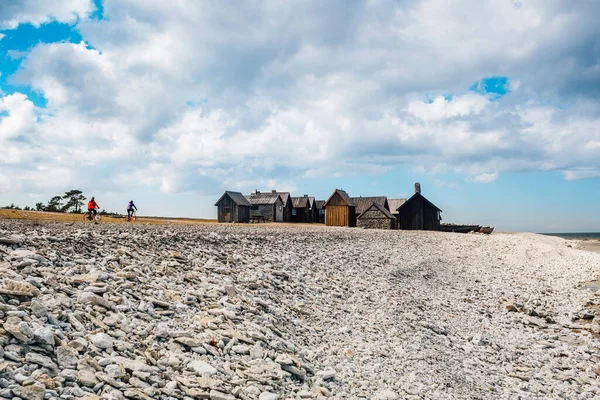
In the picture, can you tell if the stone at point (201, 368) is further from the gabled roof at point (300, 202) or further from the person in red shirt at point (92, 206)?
the gabled roof at point (300, 202)

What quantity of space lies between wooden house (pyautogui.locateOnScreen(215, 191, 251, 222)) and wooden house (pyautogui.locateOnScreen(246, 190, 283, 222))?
1159 centimetres

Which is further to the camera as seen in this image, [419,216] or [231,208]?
[231,208]

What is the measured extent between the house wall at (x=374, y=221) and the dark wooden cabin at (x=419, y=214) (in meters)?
1.78

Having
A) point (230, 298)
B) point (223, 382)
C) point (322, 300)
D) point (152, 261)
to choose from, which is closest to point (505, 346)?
point (322, 300)

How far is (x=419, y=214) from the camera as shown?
4894 centimetres

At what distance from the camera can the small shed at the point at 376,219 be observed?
49844 mm

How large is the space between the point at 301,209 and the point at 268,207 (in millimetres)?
9102

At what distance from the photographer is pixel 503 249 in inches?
1248

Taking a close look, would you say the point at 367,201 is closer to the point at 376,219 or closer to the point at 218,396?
the point at 376,219

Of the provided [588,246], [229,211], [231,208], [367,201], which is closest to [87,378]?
[231,208]

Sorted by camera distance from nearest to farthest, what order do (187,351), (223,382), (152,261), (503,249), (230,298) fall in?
(223,382) < (187,351) < (230,298) < (152,261) < (503,249)

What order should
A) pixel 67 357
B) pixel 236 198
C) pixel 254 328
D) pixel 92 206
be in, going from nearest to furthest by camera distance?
pixel 67 357 < pixel 254 328 < pixel 92 206 < pixel 236 198

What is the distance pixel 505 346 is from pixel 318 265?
7.05m

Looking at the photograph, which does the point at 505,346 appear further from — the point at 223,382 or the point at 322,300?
the point at 223,382
